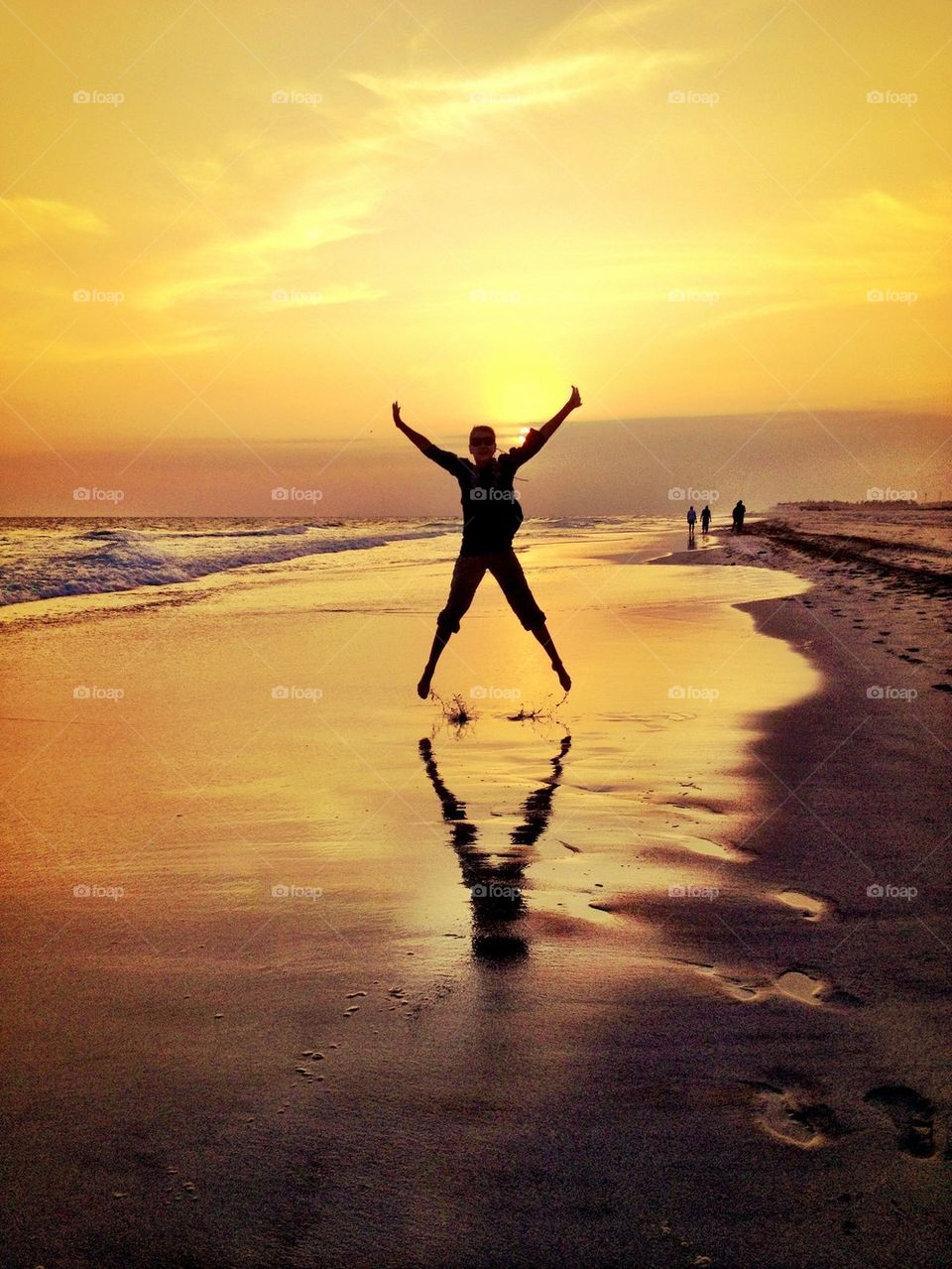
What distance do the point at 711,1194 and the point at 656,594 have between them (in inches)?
652

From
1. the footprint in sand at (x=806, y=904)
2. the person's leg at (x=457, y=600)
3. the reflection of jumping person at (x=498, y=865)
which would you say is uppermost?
the person's leg at (x=457, y=600)

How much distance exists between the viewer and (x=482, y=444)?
773cm

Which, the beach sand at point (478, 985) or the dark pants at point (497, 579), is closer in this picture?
the beach sand at point (478, 985)

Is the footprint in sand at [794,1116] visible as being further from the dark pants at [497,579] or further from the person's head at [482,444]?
the person's head at [482,444]

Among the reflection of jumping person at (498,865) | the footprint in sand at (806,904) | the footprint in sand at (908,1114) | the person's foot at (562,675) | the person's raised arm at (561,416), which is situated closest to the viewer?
the footprint in sand at (908,1114)

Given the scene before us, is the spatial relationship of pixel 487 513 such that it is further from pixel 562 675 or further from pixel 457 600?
pixel 562 675

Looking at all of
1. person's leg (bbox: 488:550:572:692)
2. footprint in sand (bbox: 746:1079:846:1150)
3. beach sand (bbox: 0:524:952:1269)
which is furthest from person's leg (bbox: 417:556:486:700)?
footprint in sand (bbox: 746:1079:846:1150)

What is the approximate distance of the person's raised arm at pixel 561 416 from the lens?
24.8 feet

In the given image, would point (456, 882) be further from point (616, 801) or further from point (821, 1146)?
point (821, 1146)

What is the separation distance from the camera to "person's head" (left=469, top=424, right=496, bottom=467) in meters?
7.71

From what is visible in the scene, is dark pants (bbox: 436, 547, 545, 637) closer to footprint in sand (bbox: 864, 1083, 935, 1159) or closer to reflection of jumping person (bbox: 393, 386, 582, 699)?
reflection of jumping person (bbox: 393, 386, 582, 699)

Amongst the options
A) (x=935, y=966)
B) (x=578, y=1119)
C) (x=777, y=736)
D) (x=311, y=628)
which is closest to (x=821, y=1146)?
(x=578, y=1119)

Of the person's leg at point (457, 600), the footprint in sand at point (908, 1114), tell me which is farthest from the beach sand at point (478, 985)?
the person's leg at point (457, 600)

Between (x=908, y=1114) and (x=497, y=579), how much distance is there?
18.7ft
